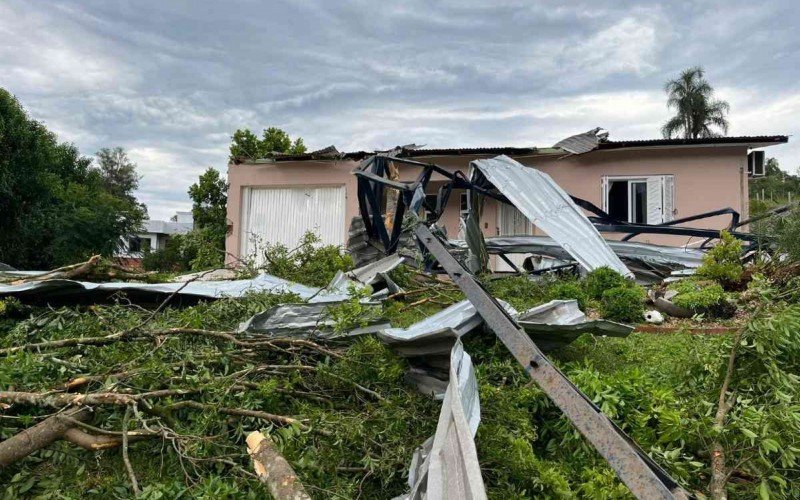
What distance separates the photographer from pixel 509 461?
6.98ft

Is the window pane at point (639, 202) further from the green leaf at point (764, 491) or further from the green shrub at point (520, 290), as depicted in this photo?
the green leaf at point (764, 491)

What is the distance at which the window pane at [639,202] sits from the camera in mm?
10898

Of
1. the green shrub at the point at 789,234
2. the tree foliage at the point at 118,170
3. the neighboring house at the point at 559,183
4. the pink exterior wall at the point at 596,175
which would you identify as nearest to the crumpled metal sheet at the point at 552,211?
the green shrub at the point at 789,234

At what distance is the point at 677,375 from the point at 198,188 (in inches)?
685

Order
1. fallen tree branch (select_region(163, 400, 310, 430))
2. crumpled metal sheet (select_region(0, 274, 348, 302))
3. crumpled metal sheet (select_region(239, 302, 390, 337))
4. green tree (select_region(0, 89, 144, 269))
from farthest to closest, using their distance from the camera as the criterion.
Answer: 1. green tree (select_region(0, 89, 144, 269))
2. crumpled metal sheet (select_region(0, 274, 348, 302))
3. crumpled metal sheet (select_region(239, 302, 390, 337))
4. fallen tree branch (select_region(163, 400, 310, 430))

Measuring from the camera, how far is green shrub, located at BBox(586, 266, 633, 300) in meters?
6.02

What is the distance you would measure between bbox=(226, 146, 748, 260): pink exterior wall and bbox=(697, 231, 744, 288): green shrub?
461 centimetres

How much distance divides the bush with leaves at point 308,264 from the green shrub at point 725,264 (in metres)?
4.48

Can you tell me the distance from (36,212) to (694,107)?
2872 cm

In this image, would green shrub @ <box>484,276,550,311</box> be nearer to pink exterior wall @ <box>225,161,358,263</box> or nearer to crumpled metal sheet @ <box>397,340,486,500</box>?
crumpled metal sheet @ <box>397,340,486,500</box>

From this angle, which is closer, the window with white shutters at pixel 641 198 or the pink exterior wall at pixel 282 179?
the window with white shutters at pixel 641 198

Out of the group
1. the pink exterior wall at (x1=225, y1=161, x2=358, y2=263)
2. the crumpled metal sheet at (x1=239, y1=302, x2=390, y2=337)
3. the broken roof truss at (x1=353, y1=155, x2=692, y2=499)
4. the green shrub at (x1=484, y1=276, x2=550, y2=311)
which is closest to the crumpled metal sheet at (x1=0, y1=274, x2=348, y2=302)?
the crumpled metal sheet at (x1=239, y1=302, x2=390, y2=337)

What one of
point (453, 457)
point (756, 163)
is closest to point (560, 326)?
point (453, 457)

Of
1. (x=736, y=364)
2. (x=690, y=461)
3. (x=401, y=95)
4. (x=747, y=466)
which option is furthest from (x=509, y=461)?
(x=401, y=95)
